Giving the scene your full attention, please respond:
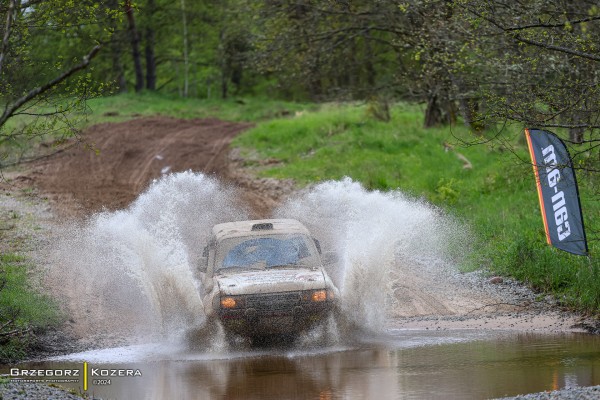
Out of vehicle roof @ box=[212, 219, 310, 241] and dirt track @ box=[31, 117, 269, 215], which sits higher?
dirt track @ box=[31, 117, 269, 215]

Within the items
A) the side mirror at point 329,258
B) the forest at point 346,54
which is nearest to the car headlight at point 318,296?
the side mirror at point 329,258

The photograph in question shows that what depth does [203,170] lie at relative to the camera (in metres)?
27.7

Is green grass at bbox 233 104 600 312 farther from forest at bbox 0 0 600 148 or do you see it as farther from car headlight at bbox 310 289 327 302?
car headlight at bbox 310 289 327 302

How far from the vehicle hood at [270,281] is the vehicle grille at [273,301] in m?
0.07

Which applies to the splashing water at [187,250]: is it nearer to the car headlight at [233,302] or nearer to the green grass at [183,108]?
the car headlight at [233,302]

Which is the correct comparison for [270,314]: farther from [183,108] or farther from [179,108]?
[183,108]

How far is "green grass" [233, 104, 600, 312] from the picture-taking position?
15.7 metres

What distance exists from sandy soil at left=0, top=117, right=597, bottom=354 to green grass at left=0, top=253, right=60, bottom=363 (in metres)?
2.33

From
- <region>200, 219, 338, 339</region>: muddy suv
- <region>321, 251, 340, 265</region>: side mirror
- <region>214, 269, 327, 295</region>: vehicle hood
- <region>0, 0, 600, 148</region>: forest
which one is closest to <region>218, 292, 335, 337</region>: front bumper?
<region>200, 219, 338, 339</region>: muddy suv

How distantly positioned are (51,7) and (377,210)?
23.9ft

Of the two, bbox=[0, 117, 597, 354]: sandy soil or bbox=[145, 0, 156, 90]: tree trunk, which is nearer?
bbox=[0, 117, 597, 354]: sandy soil

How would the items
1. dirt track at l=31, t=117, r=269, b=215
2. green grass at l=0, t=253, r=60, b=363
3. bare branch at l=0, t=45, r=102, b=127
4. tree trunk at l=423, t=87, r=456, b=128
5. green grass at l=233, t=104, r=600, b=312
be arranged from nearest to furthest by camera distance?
1. bare branch at l=0, t=45, r=102, b=127
2. green grass at l=0, t=253, r=60, b=363
3. green grass at l=233, t=104, r=600, b=312
4. dirt track at l=31, t=117, r=269, b=215
5. tree trunk at l=423, t=87, r=456, b=128

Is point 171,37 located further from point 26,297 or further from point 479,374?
point 479,374

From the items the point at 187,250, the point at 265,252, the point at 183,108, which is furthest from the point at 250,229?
the point at 183,108
